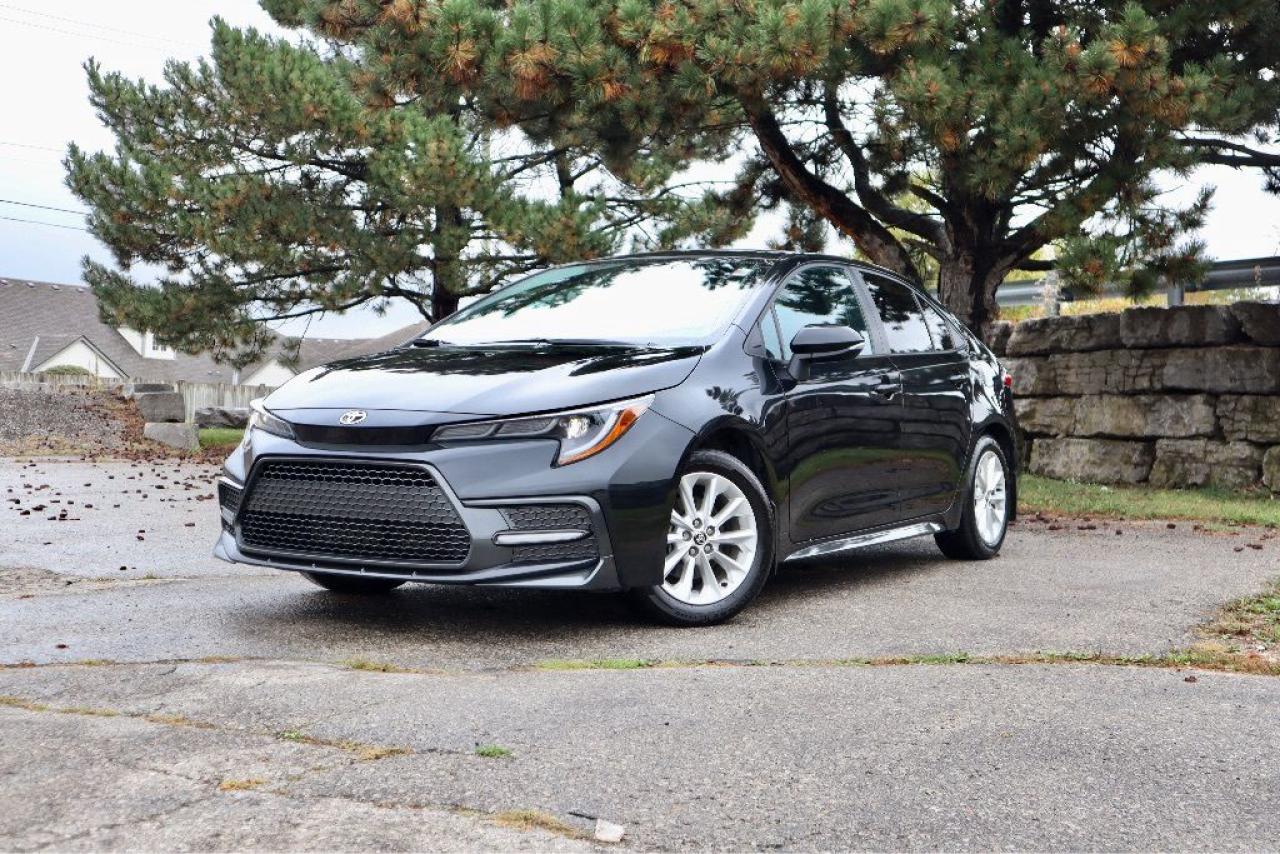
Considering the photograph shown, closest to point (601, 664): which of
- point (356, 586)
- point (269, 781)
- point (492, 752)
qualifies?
point (492, 752)

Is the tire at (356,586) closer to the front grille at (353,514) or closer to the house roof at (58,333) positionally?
the front grille at (353,514)

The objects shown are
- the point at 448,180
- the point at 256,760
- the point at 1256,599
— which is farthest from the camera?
the point at 448,180

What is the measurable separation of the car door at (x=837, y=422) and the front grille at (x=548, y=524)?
A: 4.11 ft

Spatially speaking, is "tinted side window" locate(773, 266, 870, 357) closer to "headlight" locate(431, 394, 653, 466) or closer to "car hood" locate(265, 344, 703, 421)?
"car hood" locate(265, 344, 703, 421)

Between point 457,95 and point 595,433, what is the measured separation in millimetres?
6836

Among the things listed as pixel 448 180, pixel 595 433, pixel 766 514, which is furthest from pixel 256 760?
pixel 448 180

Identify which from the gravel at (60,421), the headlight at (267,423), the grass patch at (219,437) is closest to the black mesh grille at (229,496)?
the headlight at (267,423)

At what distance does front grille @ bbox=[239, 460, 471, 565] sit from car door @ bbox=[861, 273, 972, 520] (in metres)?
2.72

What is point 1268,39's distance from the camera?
11.6 metres

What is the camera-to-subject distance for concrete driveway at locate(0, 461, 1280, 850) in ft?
10.0

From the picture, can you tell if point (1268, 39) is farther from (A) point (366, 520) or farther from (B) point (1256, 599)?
(A) point (366, 520)

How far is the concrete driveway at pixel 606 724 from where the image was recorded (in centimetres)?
305

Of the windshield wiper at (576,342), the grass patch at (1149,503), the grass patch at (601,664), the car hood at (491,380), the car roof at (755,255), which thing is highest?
the car roof at (755,255)

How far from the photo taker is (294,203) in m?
20.0
